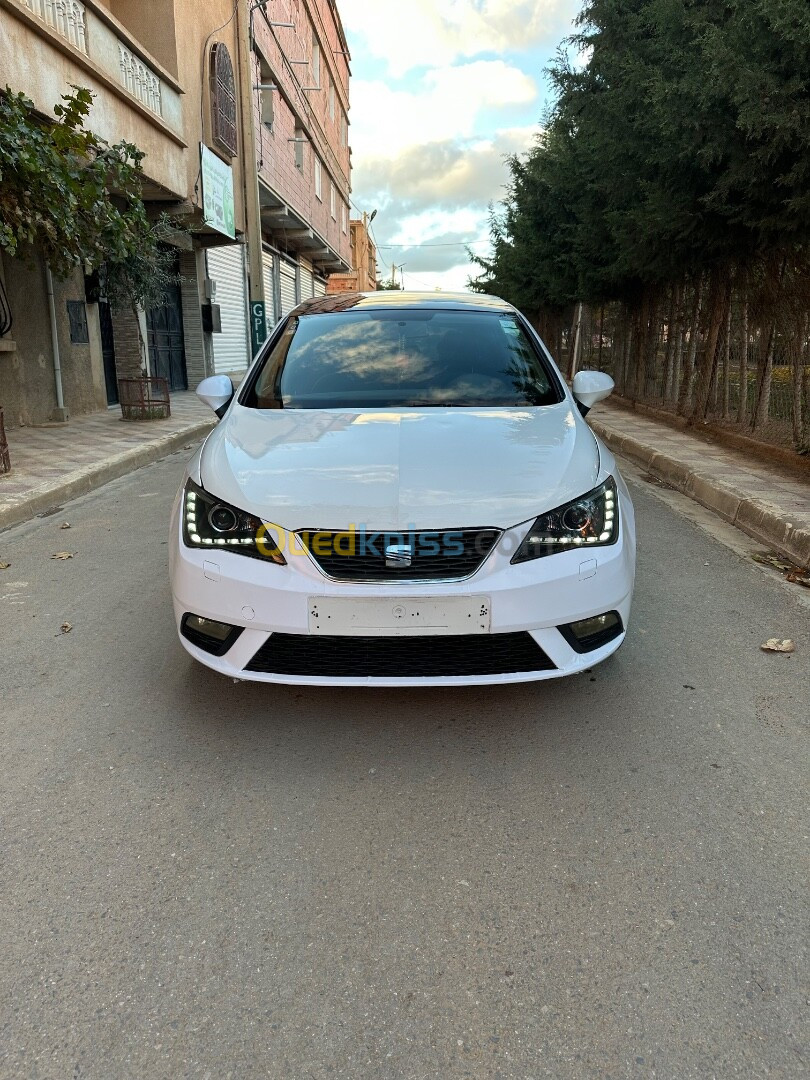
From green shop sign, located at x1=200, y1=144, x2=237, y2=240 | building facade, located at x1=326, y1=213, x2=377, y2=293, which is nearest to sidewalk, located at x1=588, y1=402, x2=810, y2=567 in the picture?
green shop sign, located at x1=200, y1=144, x2=237, y2=240

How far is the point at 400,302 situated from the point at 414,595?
249cm

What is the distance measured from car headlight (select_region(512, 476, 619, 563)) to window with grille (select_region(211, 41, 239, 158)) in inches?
615

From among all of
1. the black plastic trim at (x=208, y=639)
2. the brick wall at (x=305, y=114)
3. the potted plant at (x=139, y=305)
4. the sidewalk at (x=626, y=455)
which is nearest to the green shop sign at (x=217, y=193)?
the potted plant at (x=139, y=305)

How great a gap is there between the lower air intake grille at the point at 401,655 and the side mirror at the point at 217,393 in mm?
1741

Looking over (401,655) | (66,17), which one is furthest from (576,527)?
(66,17)

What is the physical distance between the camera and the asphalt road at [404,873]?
161 centimetres

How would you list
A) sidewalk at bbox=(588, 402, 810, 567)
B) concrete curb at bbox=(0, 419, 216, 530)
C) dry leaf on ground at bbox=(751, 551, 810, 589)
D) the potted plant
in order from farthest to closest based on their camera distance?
1. the potted plant
2. concrete curb at bbox=(0, 419, 216, 530)
3. sidewalk at bbox=(588, 402, 810, 567)
4. dry leaf on ground at bbox=(751, 551, 810, 589)

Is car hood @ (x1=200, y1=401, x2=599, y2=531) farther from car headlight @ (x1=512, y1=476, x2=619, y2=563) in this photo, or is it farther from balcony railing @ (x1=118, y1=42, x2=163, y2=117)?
balcony railing @ (x1=118, y1=42, x2=163, y2=117)

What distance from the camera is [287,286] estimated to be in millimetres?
28766

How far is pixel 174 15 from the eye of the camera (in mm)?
13359

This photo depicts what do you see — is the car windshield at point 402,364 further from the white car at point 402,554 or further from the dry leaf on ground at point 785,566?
the dry leaf on ground at point 785,566

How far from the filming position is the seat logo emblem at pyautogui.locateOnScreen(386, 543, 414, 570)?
2.48 metres

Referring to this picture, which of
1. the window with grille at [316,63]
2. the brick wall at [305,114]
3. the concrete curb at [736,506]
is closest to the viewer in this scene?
the concrete curb at [736,506]

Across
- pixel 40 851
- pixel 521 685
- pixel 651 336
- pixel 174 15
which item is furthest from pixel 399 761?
pixel 174 15
